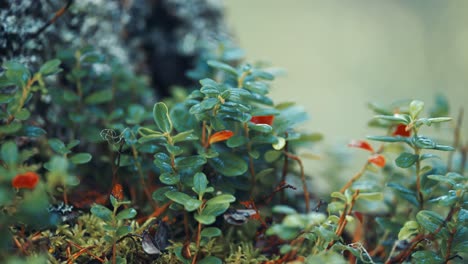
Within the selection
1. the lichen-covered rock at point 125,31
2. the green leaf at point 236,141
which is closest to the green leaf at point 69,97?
the lichen-covered rock at point 125,31

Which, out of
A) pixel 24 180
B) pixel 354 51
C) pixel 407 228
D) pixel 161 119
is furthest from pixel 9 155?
pixel 354 51

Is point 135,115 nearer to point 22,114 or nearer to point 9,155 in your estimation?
point 22,114

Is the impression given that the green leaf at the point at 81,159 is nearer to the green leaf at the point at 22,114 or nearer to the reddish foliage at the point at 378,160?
the green leaf at the point at 22,114

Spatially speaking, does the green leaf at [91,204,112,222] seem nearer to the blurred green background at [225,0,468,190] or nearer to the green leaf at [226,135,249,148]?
the green leaf at [226,135,249,148]

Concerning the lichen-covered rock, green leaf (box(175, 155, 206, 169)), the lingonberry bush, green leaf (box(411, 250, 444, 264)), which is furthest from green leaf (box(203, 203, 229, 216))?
the lichen-covered rock

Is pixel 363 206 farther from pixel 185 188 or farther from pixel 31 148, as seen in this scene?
pixel 31 148

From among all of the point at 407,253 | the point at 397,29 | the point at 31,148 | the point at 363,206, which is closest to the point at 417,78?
the point at 397,29

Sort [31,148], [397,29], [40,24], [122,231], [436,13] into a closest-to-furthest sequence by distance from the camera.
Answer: [122,231] → [31,148] → [40,24] → [436,13] → [397,29]
